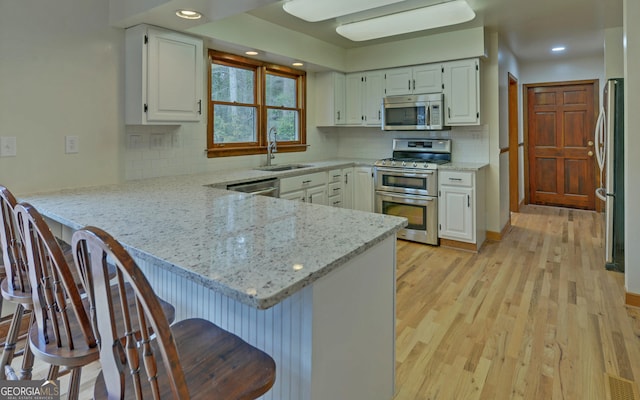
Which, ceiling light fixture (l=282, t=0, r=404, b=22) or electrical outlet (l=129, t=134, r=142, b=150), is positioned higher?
ceiling light fixture (l=282, t=0, r=404, b=22)

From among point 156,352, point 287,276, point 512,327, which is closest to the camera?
point 287,276

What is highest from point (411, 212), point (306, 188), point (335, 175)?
point (335, 175)

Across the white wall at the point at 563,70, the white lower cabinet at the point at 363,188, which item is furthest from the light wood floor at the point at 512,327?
the white wall at the point at 563,70

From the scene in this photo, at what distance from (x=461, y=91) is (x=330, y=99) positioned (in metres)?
1.63

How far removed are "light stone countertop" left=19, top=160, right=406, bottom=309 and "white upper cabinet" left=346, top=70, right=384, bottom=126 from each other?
9.66 feet

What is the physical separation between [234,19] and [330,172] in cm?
189

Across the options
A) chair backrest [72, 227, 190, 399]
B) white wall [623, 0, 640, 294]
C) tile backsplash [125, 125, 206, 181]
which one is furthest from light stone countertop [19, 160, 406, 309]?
white wall [623, 0, 640, 294]

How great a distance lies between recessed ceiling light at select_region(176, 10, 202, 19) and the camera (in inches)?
95.8

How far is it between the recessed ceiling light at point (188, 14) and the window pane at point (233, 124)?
1.24 meters

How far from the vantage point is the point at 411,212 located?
438 centimetres

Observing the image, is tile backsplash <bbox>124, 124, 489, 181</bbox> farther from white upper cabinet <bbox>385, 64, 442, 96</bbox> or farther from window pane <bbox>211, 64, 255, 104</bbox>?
white upper cabinet <bbox>385, 64, 442, 96</bbox>

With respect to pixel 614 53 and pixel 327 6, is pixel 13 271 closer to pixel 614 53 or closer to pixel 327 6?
pixel 327 6

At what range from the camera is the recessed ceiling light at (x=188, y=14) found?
95.8 inches

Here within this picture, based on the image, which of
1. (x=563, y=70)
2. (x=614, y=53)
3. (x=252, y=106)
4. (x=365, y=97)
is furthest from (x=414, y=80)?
(x=563, y=70)
